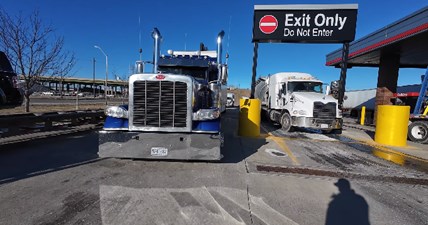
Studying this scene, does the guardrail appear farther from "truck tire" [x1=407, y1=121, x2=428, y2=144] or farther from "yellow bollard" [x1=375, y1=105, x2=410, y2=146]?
"truck tire" [x1=407, y1=121, x2=428, y2=144]

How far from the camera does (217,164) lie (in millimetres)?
5594

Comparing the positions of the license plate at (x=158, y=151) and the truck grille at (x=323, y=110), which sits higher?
the truck grille at (x=323, y=110)

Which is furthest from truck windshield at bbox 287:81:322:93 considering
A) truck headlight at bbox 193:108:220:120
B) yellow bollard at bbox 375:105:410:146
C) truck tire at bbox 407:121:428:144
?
truck headlight at bbox 193:108:220:120

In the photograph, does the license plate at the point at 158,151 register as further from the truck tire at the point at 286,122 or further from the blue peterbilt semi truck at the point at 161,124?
the truck tire at the point at 286,122

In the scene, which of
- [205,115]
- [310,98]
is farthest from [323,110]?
[205,115]

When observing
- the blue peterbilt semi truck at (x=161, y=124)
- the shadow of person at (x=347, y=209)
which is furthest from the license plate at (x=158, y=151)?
the shadow of person at (x=347, y=209)

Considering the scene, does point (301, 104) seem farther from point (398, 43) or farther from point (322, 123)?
point (398, 43)

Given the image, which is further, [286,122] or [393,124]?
[286,122]

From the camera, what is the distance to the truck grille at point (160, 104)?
5.10m

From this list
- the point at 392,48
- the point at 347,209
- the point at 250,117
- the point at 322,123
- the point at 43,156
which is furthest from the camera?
the point at 392,48

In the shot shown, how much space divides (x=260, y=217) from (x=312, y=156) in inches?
167

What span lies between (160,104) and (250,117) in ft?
16.8

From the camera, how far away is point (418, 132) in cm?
1065

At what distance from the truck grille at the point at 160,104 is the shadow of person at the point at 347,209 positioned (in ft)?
10.1
